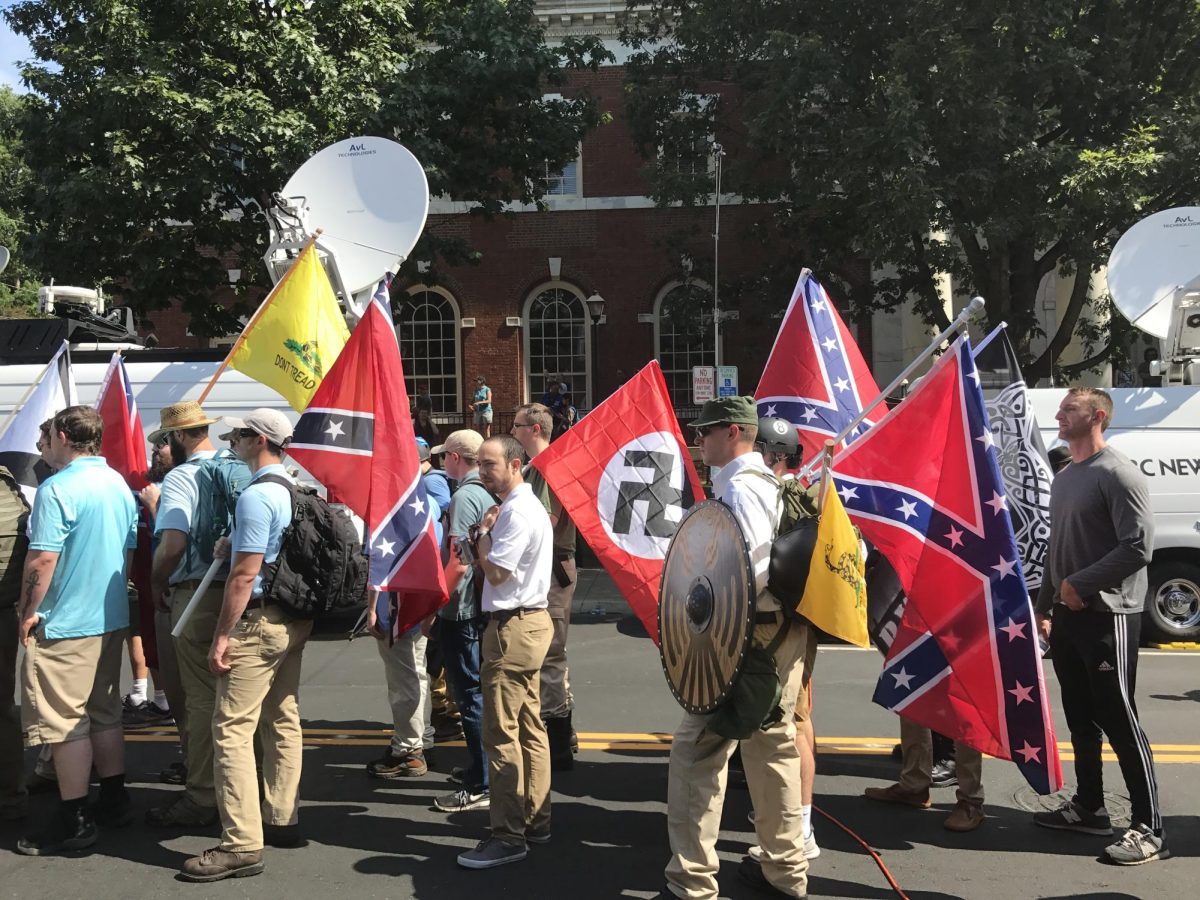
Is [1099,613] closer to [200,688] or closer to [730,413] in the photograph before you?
[730,413]

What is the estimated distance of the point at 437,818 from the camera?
520cm

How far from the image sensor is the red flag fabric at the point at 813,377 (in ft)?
20.5

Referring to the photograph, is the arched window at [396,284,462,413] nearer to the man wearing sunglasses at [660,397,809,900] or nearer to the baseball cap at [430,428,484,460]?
the baseball cap at [430,428,484,460]

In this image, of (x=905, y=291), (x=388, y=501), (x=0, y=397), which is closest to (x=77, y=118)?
(x=0, y=397)

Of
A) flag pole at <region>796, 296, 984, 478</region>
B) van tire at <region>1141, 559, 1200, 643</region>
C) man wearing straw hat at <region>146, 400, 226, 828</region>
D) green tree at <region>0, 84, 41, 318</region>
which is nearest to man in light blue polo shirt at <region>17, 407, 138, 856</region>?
man wearing straw hat at <region>146, 400, 226, 828</region>

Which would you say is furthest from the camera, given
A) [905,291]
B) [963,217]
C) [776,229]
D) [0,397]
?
[776,229]

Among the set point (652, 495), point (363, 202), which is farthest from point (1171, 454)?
point (363, 202)

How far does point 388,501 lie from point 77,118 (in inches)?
485

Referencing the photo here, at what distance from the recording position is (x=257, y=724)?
4934 mm

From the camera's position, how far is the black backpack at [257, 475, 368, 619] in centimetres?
467

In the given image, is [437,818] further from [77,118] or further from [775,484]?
[77,118]

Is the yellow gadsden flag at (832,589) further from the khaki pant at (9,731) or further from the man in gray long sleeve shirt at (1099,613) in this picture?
the khaki pant at (9,731)

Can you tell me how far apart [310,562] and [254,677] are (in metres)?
0.54

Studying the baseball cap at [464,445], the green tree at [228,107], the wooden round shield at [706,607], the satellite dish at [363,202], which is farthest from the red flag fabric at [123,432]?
the green tree at [228,107]
